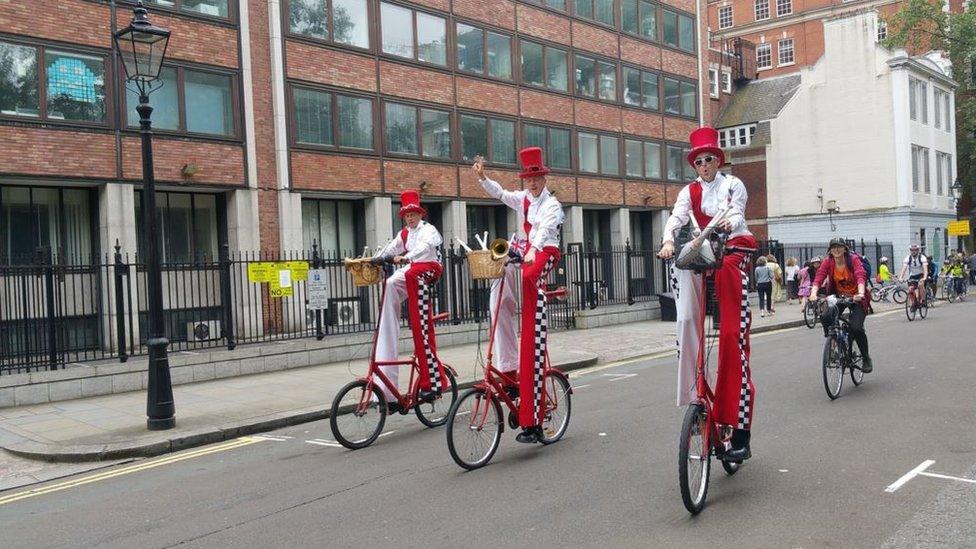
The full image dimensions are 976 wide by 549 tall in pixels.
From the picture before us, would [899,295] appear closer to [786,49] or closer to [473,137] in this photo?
[473,137]

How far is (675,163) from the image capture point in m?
35.0

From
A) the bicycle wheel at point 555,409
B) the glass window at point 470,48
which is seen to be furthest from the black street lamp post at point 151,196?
the glass window at point 470,48

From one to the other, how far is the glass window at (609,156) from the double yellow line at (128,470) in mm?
23777

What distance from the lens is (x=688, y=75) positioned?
3531cm

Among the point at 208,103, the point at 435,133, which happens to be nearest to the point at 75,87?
the point at 208,103

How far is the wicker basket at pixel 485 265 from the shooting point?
651 cm

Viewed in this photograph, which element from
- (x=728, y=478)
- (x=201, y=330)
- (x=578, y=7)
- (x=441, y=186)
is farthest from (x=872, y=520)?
(x=578, y=7)

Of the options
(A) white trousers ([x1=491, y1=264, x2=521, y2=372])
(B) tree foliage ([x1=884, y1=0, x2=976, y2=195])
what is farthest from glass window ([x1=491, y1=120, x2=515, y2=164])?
(B) tree foliage ([x1=884, y1=0, x2=976, y2=195])

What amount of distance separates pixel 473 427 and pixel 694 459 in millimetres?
1981

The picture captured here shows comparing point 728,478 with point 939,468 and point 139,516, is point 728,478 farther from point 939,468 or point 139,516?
point 139,516

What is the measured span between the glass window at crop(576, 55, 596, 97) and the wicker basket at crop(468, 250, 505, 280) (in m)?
24.5

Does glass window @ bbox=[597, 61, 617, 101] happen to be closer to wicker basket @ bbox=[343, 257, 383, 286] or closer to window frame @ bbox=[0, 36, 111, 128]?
window frame @ bbox=[0, 36, 111, 128]

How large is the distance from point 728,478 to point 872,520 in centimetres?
120

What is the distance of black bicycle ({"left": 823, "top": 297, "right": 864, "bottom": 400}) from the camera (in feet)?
29.7
